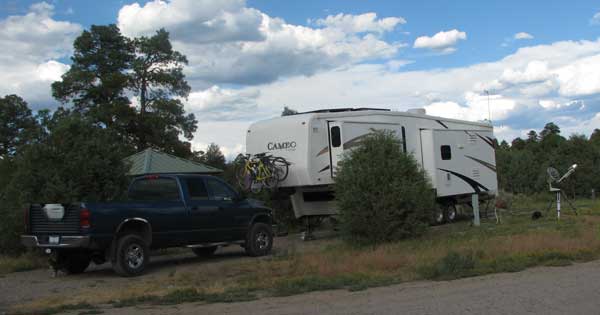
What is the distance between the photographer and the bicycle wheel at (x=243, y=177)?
55.9 ft

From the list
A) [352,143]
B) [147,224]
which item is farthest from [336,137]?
[147,224]

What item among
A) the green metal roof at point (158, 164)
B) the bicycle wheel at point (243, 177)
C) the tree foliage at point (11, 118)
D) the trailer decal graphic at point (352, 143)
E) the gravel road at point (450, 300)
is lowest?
the gravel road at point (450, 300)

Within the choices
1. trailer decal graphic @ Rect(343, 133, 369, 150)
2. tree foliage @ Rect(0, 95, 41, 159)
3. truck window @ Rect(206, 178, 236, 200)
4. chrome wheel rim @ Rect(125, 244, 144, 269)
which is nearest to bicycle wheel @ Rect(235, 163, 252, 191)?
trailer decal graphic @ Rect(343, 133, 369, 150)

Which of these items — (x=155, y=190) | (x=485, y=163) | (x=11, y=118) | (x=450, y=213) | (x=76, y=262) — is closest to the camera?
(x=76, y=262)

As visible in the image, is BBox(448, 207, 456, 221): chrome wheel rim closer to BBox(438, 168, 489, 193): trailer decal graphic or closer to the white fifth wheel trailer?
the white fifth wheel trailer

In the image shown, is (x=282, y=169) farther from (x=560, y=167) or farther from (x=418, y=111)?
(x=560, y=167)

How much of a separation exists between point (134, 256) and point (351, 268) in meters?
3.99

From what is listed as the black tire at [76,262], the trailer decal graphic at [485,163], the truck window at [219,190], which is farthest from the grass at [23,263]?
the trailer decal graphic at [485,163]

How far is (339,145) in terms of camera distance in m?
16.7

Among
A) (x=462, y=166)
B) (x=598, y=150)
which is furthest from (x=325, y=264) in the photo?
(x=598, y=150)

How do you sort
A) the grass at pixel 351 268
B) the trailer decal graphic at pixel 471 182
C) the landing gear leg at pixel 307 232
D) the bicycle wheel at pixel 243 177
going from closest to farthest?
the grass at pixel 351 268
the bicycle wheel at pixel 243 177
the landing gear leg at pixel 307 232
the trailer decal graphic at pixel 471 182

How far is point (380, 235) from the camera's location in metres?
14.4

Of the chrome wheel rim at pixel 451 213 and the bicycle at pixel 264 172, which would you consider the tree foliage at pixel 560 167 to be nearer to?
the chrome wheel rim at pixel 451 213

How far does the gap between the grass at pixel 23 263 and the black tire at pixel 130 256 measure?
9.56 feet
